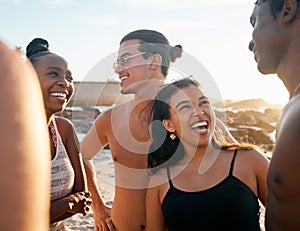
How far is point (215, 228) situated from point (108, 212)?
1.29 m

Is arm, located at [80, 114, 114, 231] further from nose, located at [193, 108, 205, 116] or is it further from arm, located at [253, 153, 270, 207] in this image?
arm, located at [253, 153, 270, 207]

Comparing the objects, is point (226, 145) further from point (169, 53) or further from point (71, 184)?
point (169, 53)

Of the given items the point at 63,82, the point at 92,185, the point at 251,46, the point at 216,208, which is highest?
the point at 251,46

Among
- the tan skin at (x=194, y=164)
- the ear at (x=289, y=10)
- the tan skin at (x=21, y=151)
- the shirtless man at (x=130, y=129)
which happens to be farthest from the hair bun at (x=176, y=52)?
the tan skin at (x=21, y=151)

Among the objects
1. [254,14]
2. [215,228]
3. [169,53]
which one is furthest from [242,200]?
[169,53]

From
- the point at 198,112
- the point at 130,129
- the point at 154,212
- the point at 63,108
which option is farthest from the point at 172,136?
the point at 63,108

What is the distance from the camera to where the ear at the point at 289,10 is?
1.48 meters

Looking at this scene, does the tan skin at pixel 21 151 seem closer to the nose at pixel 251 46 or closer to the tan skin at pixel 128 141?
the nose at pixel 251 46

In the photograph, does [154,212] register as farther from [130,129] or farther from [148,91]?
[148,91]

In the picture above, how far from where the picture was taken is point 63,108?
2.69 metres

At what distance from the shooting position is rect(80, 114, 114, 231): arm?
3111mm

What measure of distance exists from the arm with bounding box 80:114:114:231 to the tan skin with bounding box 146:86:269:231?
2.79 ft

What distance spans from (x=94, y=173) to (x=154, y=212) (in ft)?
3.75

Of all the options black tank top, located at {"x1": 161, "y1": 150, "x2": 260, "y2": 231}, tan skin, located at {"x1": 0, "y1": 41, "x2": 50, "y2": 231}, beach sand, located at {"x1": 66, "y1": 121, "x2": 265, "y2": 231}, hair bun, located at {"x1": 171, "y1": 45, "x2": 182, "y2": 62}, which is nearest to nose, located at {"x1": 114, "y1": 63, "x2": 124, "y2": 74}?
hair bun, located at {"x1": 171, "y1": 45, "x2": 182, "y2": 62}
